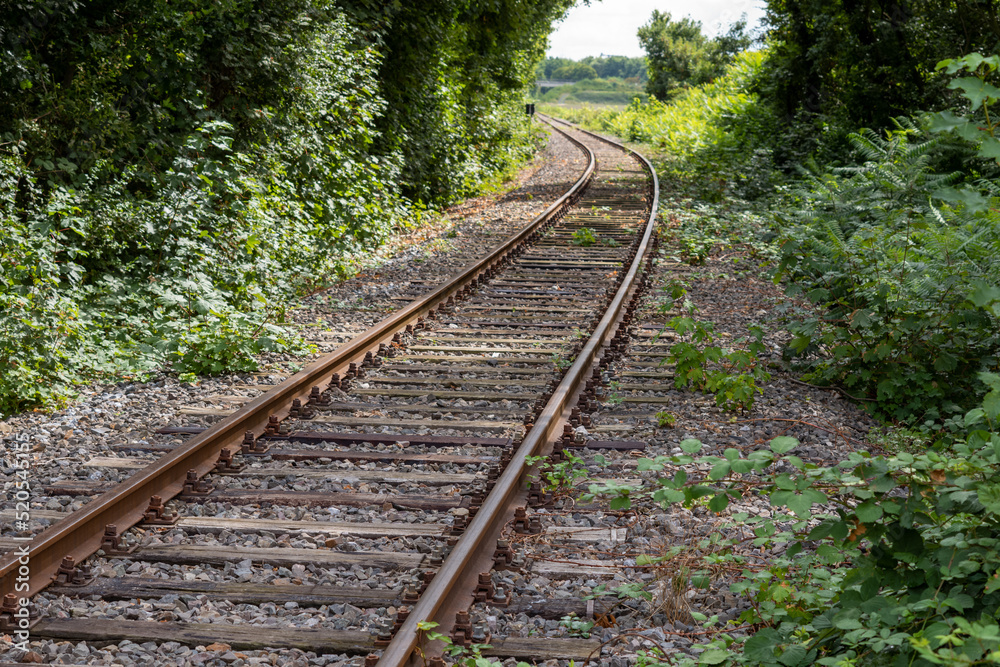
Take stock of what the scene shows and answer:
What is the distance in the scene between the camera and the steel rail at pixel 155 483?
3.21 meters

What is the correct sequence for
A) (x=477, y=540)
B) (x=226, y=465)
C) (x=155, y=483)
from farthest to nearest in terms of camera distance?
(x=226, y=465) → (x=155, y=483) → (x=477, y=540)

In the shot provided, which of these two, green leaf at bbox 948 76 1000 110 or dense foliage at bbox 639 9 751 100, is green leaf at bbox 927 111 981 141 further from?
dense foliage at bbox 639 9 751 100

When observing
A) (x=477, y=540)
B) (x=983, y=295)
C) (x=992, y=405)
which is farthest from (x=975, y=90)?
(x=477, y=540)

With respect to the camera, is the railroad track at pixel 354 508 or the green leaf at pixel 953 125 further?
the railroad track at pixel 354 508

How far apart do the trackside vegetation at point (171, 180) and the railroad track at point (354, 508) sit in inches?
59.3

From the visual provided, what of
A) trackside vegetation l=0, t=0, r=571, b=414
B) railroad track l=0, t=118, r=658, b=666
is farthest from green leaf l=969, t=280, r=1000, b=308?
trackside vegetation l=0, t=0, r=571, b=414

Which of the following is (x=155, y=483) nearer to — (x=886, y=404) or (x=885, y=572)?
(x=885, y=572)

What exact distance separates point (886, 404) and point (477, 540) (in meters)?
3.30

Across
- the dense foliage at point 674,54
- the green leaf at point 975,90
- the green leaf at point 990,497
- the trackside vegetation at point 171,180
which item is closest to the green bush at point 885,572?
the green leaf at point 990,497

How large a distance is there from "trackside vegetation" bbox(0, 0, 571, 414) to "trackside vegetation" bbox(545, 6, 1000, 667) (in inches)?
169

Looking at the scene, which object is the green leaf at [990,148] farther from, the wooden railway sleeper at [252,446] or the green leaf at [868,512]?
the wooden railway sleeper at [252,446]

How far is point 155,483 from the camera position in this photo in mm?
4031

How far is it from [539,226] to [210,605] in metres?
10.7

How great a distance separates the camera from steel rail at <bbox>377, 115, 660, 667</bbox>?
2742 mm
